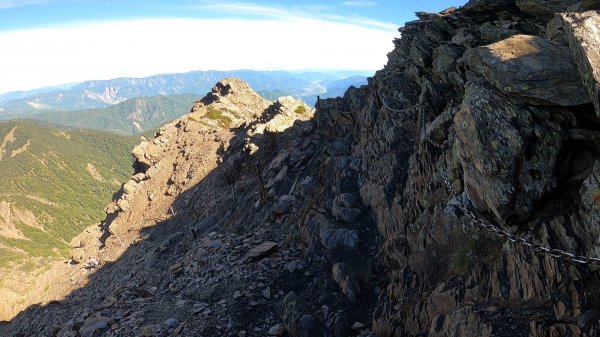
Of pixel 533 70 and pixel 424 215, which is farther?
pixel 424 215

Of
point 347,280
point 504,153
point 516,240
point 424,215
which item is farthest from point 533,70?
point 347,280

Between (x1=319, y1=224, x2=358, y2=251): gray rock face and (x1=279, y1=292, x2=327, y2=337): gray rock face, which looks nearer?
(x1=279, y1=292, x2=327, y2=337): gray rock face

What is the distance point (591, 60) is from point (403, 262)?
10.6 metres

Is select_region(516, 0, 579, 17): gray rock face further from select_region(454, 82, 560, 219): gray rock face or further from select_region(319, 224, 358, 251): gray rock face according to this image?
select_region(319, 224, 358, 251): gray rock face

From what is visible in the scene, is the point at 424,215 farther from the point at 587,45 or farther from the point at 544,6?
the point at 544,6

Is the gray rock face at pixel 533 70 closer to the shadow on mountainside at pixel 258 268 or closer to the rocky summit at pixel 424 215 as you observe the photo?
the rocky summit at pixel 424 215

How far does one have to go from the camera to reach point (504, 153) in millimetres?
12188

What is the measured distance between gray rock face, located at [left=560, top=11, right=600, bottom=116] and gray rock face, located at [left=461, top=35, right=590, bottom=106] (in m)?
0.52

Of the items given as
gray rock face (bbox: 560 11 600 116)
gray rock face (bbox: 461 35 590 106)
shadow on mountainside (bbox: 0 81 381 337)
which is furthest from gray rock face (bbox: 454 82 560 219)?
shadow on mountainside (bbox: 0 81 381 337)

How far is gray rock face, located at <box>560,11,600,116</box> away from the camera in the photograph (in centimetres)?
1038

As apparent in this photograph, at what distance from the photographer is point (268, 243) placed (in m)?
26.3

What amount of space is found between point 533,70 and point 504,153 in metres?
2.57

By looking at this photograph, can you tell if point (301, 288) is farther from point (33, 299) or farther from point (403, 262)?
point (33, 299)

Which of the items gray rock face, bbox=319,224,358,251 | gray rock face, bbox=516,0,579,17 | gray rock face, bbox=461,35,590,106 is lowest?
gray rock face, bbox=319,224,358,251
